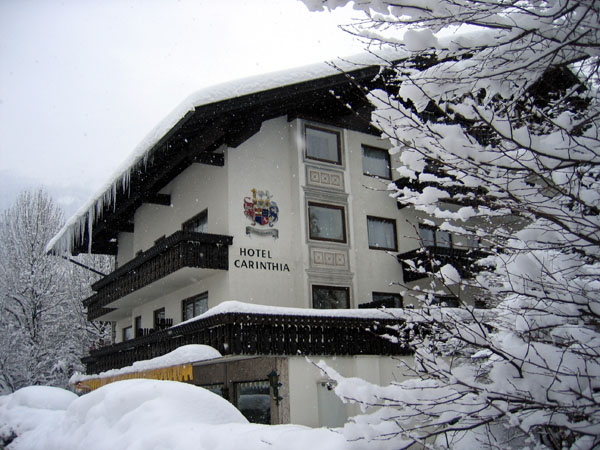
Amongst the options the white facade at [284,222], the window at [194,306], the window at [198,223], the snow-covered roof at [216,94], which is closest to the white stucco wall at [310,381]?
the white facade at [284,222]

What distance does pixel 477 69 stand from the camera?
10.8ft

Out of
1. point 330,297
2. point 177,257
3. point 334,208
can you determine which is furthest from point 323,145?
point 177,257

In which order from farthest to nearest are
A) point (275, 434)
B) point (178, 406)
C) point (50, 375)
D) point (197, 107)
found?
point (50, 375)
point (197, 107)
point (178, 406)
point (275, 434)

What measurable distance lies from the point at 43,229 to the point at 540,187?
3211cm

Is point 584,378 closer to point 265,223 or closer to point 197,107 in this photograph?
point 197,107

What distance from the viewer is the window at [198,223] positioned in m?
16.5

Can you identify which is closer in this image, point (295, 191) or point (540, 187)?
Result: point (540, 187)

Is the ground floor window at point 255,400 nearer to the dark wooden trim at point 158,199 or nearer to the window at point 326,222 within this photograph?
the window at point 326,222

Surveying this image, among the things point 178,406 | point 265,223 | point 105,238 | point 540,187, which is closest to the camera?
point 540,187

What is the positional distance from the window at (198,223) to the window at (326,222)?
9.94 feet

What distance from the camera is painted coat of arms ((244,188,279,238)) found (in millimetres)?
15484

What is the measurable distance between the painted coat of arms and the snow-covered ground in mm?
8415

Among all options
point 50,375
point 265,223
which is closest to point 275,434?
point 265,223

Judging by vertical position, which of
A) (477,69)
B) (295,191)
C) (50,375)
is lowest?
(50,375)
